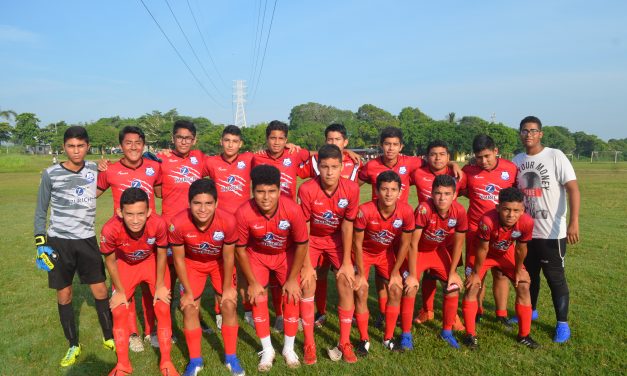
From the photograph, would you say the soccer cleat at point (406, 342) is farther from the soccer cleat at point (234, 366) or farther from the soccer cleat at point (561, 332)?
the soccer cleat at point (234, 366)

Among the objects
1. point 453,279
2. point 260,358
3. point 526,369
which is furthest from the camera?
point 453,279

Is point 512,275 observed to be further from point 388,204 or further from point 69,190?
point 69,190

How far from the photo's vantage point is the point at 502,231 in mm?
4516

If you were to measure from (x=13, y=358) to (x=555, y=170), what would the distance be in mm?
6543

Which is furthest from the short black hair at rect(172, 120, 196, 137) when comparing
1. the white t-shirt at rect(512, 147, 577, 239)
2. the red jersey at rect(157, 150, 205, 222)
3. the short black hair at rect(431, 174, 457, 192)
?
the white t-shirt at rect(512, 147, 577, 239)

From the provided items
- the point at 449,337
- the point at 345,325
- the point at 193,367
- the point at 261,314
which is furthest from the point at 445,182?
the point at 193,367

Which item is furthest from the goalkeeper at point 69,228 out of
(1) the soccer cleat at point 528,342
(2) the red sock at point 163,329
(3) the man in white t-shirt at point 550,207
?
(3) the man in white t-shirt at point 550,207

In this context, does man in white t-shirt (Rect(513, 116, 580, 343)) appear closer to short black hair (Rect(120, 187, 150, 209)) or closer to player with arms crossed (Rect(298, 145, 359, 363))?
player with arms crossed (Rect(298, 145, 359, 363))

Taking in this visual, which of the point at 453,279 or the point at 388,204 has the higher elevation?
the point at 388,204

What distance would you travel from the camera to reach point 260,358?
4.31 m

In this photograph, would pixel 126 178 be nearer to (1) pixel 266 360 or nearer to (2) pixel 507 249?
(1) pixel 266 360

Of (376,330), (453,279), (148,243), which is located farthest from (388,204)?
(148,243)

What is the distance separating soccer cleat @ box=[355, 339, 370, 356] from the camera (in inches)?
170

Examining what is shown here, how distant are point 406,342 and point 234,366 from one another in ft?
6.20
